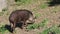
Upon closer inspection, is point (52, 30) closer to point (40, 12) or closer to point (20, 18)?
point (20, 18)

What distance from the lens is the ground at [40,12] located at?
9251 millimetres

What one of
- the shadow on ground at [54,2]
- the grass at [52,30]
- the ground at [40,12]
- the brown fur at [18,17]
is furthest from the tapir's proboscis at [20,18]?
the shadow on ground at [54,2]

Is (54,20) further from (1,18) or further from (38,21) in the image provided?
(1,18)

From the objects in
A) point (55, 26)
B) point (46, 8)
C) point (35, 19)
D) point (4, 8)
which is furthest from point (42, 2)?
point (55, 26)

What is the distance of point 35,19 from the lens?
10.1 meters

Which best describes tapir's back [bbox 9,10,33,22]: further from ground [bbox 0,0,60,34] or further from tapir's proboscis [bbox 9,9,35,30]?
ground [bbox 0,0,60,34]

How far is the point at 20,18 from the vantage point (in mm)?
9156

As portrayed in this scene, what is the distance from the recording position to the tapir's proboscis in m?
8.89

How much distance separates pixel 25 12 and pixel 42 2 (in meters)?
3.35

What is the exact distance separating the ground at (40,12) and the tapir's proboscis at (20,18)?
0.29 m

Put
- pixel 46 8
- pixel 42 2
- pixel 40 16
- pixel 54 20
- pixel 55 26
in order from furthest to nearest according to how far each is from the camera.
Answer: pixel 42 2 → pixel 46 8 → pixel 40 16 → pixel 54 20 → pixel 55 26

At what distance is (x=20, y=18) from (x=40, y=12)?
2015 mm

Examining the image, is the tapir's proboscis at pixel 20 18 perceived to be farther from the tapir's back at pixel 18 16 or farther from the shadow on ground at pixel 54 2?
the shadow on ground at pixel 54 2

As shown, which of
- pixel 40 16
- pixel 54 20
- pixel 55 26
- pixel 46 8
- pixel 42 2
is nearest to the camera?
pixel 55 26
